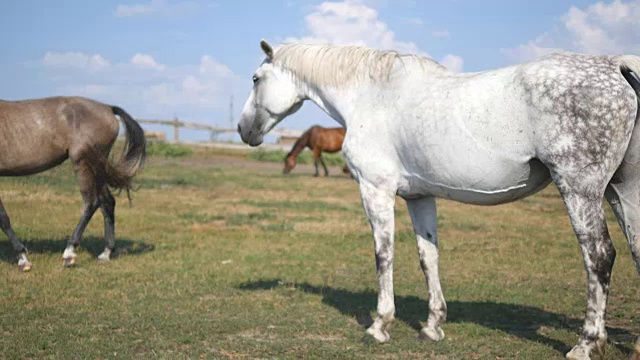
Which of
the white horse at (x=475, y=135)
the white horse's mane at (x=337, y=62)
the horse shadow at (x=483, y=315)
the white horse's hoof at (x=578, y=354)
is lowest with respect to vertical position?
the horse shadow at (x=483, y=315)

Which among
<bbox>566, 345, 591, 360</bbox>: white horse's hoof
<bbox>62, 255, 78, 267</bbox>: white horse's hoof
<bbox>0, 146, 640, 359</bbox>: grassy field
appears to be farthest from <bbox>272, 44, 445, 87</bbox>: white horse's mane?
<bbox>62, 255, 78, 267</bbox>: white horse's hoof

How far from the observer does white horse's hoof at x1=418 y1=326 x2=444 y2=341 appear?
573 centimetres

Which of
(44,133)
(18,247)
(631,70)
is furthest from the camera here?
(44,133)

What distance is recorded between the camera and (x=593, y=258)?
480 centimetres

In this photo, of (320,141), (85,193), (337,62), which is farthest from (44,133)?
(320,141)

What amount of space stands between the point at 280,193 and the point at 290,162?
7.25 m

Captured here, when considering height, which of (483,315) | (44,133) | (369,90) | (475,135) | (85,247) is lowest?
(85,247)

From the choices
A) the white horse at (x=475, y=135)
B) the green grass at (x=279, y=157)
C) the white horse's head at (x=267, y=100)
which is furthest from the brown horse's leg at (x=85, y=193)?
the green grass at (x=279, y=157)

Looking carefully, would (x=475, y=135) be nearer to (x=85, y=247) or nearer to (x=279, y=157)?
(x=85, y=247)

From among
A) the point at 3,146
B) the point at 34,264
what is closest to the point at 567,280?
the point at 34,264

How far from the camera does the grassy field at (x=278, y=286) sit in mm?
5629

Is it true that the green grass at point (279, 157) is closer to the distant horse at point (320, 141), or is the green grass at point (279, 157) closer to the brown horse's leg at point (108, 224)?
the distant horse at point (320, 141)

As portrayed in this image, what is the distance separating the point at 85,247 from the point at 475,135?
24.0 ft

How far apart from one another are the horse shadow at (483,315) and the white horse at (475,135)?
2.27 ft
